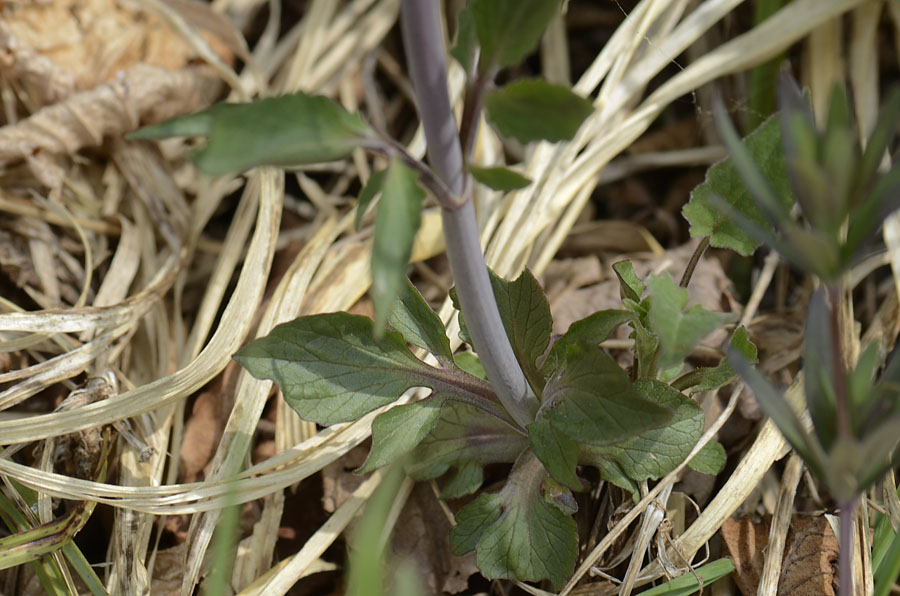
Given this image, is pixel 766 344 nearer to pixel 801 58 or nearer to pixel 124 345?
pixel 801 58

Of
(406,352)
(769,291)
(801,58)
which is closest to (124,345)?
(406,352)

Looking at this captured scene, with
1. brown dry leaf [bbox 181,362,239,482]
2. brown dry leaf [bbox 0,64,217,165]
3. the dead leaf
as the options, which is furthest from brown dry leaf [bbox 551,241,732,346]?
brown dry leaf [bbox 0,64,217,165]

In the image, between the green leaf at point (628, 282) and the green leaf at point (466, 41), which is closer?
the green leaf at point (466, 41)

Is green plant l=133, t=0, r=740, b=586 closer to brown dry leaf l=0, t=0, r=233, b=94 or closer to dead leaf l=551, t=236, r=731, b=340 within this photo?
dead leaf l=551, t=236, r=731, b=340

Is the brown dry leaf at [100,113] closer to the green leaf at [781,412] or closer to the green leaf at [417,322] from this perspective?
the green leaf at [417,322]

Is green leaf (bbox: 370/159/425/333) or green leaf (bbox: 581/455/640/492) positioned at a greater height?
green leaf (bbox: 370/159/425/333)

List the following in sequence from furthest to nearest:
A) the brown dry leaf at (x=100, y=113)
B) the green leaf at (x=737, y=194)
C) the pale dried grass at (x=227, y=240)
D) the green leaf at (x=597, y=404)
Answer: the brown dry leaf at (x=100, y=113), the pale dried grass at (x=227, y=240), the green leaf at (x=737, y=194), the green leaf at (x=597, y=404)

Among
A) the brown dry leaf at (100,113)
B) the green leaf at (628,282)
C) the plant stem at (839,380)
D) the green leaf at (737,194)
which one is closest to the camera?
the plant stem at (839,380)

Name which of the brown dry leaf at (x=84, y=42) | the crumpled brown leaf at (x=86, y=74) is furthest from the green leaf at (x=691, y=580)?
the brown dry leaf at (x=84, y=42)
